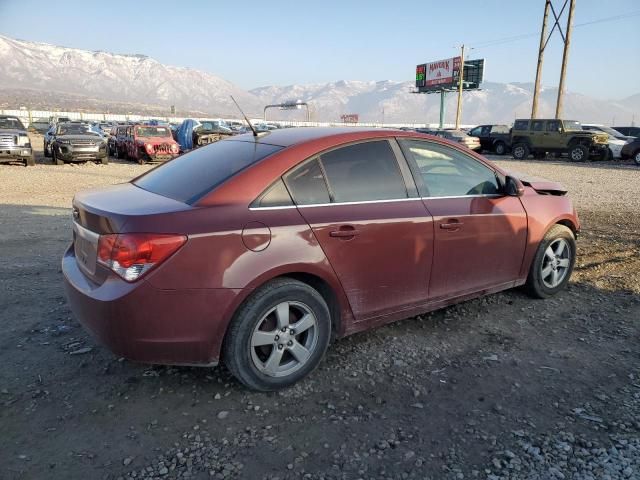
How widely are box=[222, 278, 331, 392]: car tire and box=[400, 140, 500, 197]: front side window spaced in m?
1.24

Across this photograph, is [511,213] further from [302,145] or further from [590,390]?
[302,145]

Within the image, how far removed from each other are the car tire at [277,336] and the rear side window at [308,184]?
0.53 metres

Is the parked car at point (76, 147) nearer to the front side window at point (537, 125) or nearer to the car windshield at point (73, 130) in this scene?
the car windshield at point (73, 130)

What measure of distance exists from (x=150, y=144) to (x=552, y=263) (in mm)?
17930

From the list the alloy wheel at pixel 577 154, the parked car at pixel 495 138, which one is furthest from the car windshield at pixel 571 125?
the parked car at pixel 495 138

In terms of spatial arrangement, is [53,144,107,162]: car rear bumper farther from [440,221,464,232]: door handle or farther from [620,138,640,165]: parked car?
[620,138,640,165]: parked car

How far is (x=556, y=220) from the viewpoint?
15.1 feet

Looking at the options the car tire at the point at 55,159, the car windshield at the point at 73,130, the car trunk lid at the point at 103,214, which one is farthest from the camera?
the car windshield at the point at 73,130

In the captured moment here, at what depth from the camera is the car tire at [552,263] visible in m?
4.57

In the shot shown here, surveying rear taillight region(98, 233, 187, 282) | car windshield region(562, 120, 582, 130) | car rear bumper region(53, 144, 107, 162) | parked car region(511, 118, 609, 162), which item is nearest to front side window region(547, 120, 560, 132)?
parked car region(511, 118, 609, 162)

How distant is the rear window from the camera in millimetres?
3146

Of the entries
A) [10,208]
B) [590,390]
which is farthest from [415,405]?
[10,208]

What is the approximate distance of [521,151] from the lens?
25375 millimetres

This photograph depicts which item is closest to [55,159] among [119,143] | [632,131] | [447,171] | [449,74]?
[119,143]
